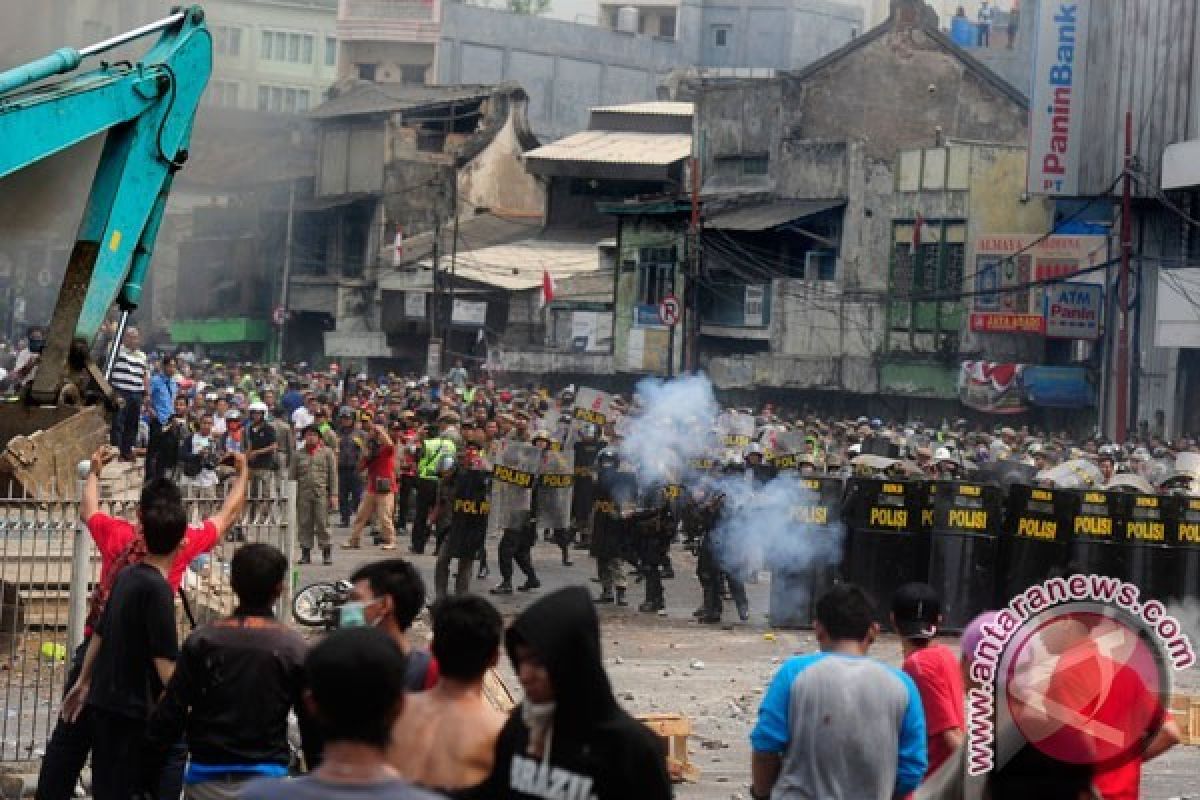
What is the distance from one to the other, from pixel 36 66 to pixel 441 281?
4790cm

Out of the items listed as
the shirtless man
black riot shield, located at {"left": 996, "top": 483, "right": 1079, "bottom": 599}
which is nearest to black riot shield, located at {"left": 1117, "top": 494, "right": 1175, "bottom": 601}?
black riot shield, located at {"left": 996, "top": 483, "right": 1079, "bottom": 599}

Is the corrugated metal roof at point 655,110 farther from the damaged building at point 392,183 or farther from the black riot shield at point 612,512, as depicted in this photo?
the black riot shield at point 612,512

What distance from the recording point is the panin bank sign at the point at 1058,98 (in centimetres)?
4209

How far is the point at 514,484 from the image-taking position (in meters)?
21.1

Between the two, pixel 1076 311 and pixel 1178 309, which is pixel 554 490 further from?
pixel 1076 311

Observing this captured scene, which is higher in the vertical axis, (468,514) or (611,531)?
(468,514)

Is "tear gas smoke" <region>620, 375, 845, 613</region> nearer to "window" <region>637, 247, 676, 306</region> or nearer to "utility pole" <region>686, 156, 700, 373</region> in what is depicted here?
"utility pole" <region>686, 156, 700, 373</region>

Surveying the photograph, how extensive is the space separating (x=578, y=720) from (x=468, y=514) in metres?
15.1

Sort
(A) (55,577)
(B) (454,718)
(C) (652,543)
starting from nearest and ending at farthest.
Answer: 1. (B) (454,718)
2. (A) (55,577)
3. (C) (652,543)

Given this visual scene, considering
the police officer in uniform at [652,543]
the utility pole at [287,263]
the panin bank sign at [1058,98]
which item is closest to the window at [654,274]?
the utility pole at [287,263]

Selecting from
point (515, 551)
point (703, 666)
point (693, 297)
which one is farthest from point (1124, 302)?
point (703, 666)

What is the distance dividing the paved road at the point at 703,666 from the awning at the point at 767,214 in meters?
29.5

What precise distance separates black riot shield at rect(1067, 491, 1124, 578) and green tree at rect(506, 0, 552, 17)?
8256 cm

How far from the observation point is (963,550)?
18.8m
